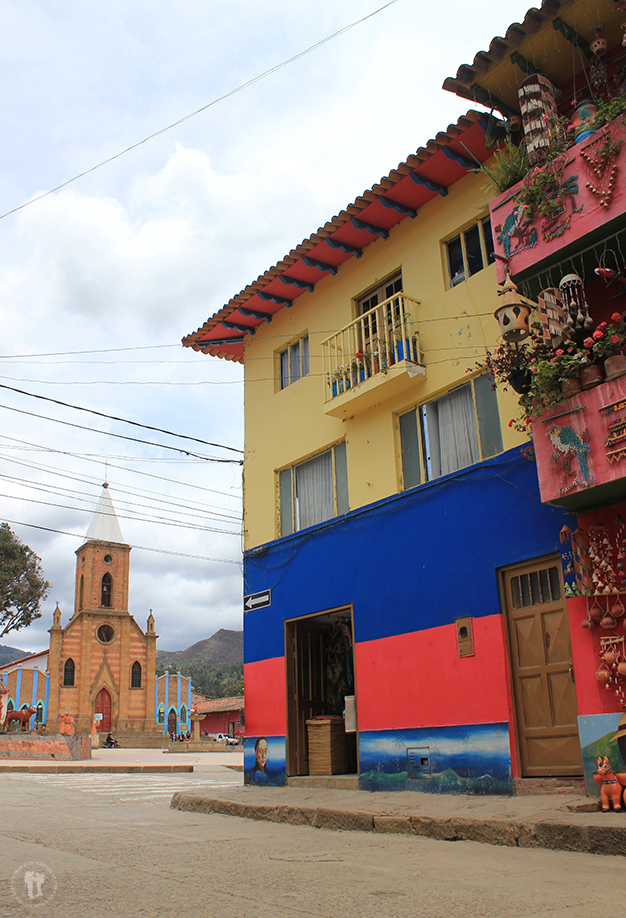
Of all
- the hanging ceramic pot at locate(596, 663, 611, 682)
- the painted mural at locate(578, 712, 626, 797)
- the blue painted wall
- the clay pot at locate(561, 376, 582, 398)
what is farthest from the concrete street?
the clay pot at locate(561, 376, 582, 398)

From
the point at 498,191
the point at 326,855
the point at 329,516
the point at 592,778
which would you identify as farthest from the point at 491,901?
the point at 329,516

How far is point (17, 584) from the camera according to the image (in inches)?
1832

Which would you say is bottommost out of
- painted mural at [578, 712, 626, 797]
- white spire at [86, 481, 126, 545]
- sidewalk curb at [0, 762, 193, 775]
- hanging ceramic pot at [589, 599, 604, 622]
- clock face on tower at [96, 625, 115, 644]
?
sidewalk curb at [0, 762, 193, 775]

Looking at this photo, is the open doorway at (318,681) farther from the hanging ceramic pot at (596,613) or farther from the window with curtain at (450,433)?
the hanging ceramic pot at (596,613)

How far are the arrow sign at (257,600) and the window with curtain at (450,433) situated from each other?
12.5 ft

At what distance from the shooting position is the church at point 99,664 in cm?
5803

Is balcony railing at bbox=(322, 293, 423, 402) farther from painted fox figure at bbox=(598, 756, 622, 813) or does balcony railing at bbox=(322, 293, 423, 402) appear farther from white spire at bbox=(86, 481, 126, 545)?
white spire at bbox=(86, 481, 126, 545)

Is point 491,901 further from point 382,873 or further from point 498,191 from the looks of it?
point 498,191

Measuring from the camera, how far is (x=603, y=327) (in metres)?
7.87

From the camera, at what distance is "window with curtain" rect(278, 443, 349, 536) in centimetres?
1284

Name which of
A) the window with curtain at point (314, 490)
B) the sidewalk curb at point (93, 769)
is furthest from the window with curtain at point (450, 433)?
the sidewalk curb at point (93, 769)

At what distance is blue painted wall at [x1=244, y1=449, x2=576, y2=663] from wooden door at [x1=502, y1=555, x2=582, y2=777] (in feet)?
0.89

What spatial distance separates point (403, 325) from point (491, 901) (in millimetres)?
8331

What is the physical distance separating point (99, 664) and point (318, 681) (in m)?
51.3
